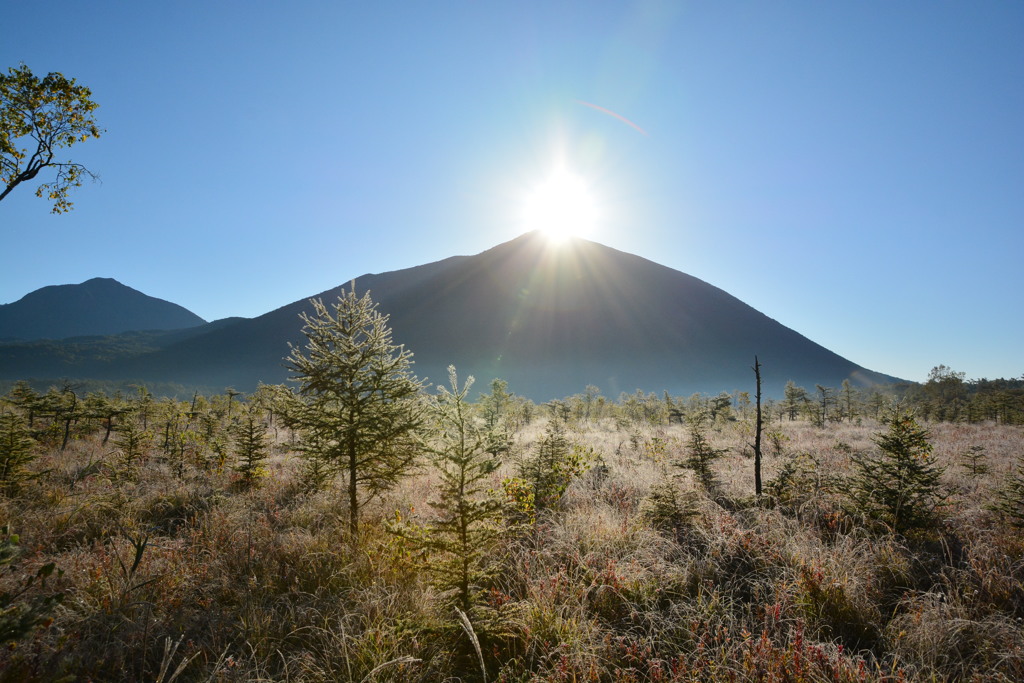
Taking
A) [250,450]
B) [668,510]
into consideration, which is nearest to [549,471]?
[668,510]

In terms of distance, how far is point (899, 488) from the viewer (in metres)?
5.97

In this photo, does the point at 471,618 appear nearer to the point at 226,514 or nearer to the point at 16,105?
the point at 226,514

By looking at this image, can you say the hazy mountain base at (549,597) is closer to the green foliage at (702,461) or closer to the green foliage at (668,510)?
the green foliage at (668,510)

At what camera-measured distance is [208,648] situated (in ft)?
11.2

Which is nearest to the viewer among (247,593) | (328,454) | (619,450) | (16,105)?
(247,593)

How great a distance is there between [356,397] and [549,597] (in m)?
3.85

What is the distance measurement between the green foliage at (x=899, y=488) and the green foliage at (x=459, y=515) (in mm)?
6265

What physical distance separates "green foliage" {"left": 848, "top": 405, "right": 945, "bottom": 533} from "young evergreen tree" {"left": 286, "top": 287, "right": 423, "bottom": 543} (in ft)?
24.1

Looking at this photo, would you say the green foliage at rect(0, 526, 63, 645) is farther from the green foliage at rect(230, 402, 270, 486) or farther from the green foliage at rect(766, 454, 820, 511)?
the green foliage at rect(766, 454, 820, 511)

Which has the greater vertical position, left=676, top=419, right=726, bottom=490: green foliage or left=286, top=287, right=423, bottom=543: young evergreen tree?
left=286, top=287, right=423, bottom=543: young evergreen tree

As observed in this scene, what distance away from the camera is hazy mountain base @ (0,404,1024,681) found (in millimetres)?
3145

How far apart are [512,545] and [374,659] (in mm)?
2294

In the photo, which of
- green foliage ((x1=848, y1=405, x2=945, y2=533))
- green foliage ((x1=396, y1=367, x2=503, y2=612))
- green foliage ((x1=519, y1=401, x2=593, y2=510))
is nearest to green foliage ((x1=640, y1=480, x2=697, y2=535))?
green foliage ((x1=519, y1=401, x2=593, y2=510))

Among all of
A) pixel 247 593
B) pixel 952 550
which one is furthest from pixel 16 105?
pixel 952 550
